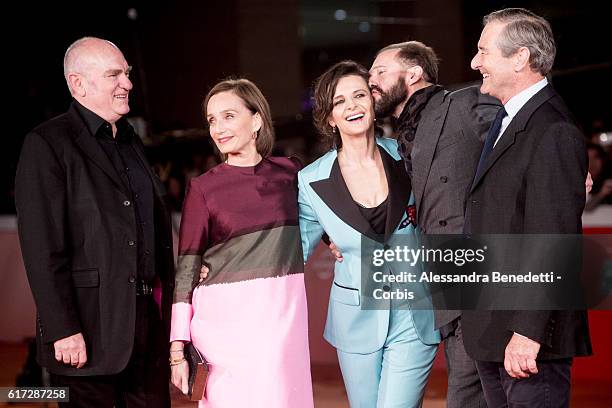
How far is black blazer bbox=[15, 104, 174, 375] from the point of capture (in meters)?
2.30

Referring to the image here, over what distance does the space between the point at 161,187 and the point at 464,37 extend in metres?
4.68

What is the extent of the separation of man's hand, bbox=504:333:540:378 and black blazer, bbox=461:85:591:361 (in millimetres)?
22

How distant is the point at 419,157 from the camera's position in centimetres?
261

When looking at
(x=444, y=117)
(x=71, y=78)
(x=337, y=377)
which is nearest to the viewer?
(x=71, y=78)

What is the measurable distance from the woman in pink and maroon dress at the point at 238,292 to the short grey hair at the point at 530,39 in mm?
768

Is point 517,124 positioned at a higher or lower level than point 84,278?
higher

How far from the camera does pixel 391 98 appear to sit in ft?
9.23

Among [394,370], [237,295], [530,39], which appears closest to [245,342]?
[237,295]

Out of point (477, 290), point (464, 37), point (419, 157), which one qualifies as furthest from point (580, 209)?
point (464, 37)

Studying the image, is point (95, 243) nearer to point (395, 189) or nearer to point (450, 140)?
point (395, 189)

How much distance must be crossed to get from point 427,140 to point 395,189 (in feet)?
0.71

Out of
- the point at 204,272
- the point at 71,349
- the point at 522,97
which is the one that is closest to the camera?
the point at 522,97

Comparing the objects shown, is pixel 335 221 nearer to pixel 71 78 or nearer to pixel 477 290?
pixel 477 290

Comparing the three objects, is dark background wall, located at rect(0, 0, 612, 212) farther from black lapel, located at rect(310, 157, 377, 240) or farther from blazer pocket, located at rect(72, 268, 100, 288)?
blazer pocket, located at rect(72, 268, 100, 288)
